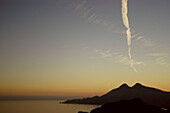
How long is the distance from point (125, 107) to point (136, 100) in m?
6.85

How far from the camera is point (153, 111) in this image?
2638 inches

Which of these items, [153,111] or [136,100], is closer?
[153,111]

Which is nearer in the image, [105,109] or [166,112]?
[166,112]

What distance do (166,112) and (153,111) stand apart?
4608 millimetres

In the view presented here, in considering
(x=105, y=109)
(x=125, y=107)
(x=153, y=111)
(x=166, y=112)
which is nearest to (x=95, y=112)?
(x=105, y=109)

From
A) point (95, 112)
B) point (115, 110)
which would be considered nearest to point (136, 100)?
point (115, 110)

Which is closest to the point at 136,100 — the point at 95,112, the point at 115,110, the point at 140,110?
the point at 140,110

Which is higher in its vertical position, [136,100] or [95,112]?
[136,100]

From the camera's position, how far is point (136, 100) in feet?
243

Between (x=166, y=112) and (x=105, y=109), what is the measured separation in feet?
75.2

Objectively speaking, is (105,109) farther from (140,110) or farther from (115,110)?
(140,110)

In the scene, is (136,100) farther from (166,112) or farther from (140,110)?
(166,112)

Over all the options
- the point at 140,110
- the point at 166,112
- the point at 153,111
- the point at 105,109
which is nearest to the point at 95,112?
the point at 105,109

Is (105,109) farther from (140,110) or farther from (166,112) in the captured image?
(166,112)
